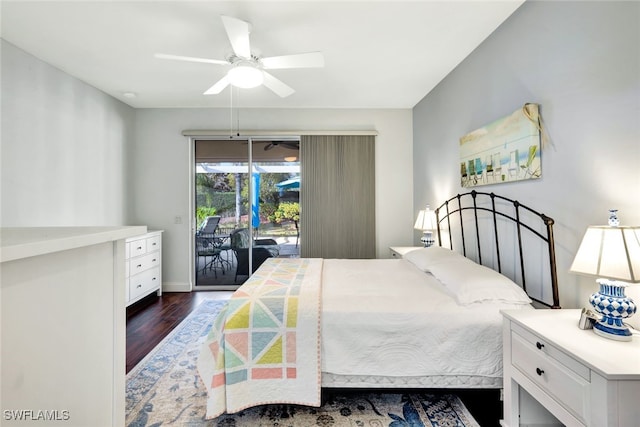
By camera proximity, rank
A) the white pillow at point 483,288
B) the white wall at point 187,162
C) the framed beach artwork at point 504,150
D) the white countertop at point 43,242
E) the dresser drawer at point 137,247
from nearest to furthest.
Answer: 1. the white countertop at point 43,242
2. the white pillow at point 483,288
3. the framed beach artwork at point 504,150
4. the dresser drawer at point 137,247
5. the white wall at point 187,162

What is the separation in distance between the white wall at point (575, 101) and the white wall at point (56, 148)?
13.2 ft

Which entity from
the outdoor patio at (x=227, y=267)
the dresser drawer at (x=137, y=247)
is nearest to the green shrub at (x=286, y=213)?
the outdoor patio at (x=227, y=267)

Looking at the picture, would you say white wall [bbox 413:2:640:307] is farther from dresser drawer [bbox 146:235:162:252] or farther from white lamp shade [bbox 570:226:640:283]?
dresser drawer [bbox 146:235:162:252]

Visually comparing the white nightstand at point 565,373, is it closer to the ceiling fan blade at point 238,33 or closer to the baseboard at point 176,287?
the ceiling fan blade at point 238,33

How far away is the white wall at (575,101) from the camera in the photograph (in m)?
1.32

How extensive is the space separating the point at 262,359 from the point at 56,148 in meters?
2.99

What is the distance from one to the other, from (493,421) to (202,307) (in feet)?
9.95

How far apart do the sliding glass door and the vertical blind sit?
0.22 meters

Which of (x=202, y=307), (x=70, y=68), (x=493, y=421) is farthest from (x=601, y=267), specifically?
(x=70, y=68)

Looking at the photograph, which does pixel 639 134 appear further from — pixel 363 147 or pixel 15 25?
pixel 15 25

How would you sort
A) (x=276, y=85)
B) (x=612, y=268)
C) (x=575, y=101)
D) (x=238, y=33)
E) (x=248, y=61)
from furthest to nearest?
(x=276, y=85) → (x=248, y=61) → (x=238, y=33) → (x=575, y=101) → (x=612, y=268)

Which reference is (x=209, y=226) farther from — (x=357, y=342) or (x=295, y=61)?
(x=357, y=342)

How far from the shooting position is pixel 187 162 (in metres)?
4.05

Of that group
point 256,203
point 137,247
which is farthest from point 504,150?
point 137,247
